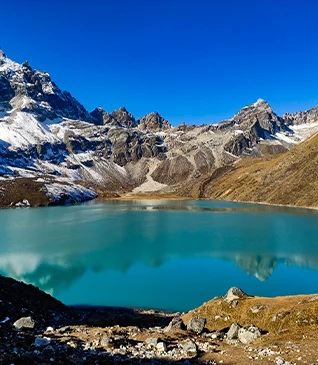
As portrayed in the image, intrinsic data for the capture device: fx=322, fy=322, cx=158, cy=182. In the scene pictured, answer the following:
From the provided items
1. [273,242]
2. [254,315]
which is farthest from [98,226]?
[254,315]

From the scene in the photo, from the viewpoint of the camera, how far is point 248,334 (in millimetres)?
23656

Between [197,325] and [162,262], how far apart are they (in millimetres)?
39639

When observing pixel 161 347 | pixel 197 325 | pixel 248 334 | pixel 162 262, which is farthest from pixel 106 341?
pixel 162 262

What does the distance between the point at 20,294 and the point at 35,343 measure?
780 inches

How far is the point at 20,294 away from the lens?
1526 inches

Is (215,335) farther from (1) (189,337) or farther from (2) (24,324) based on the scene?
(2) (24,324)

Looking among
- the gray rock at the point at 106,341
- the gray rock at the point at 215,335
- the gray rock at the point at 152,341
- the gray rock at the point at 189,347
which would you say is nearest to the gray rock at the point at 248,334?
the gray rock at the point at 215,335

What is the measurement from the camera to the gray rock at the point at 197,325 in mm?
27234

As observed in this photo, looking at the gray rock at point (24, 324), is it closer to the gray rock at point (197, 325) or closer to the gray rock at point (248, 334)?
the gray rock at point (197, 325)

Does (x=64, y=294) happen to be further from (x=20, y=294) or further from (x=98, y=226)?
(x=98, y=226)

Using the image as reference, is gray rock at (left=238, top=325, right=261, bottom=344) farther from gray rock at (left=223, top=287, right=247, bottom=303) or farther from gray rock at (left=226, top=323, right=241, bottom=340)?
gray rock at (left=223, top=287, right=247, bottom=303)

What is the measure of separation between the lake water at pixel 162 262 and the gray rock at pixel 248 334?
67.7ft

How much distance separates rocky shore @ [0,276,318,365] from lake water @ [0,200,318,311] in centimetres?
1494

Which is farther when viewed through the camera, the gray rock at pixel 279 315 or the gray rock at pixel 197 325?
the gray rock at pixel 197 325
